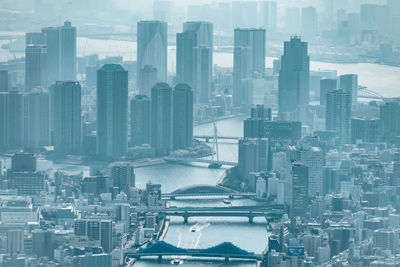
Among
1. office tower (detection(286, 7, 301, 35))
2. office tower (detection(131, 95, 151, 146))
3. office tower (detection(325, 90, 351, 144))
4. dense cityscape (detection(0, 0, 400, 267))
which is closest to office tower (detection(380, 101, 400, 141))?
dense cityscape (detection(0, 0, 400, 267))

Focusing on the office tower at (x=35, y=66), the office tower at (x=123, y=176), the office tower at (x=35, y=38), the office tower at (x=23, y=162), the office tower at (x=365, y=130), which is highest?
the office tower at (x=35, y=38)

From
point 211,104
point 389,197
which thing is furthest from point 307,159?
point 211,104

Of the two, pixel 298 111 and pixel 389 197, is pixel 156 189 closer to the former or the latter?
pixel 389 197

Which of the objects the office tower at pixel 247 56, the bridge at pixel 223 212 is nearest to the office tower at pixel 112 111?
the bridge at pixel 223 212

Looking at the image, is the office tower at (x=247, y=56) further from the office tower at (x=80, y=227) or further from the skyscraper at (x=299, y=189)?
the office tower at (x=80, y=227)

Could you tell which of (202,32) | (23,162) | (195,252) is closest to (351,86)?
(202,32)

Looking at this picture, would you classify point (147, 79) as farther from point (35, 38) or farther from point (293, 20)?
point (293, 20)
